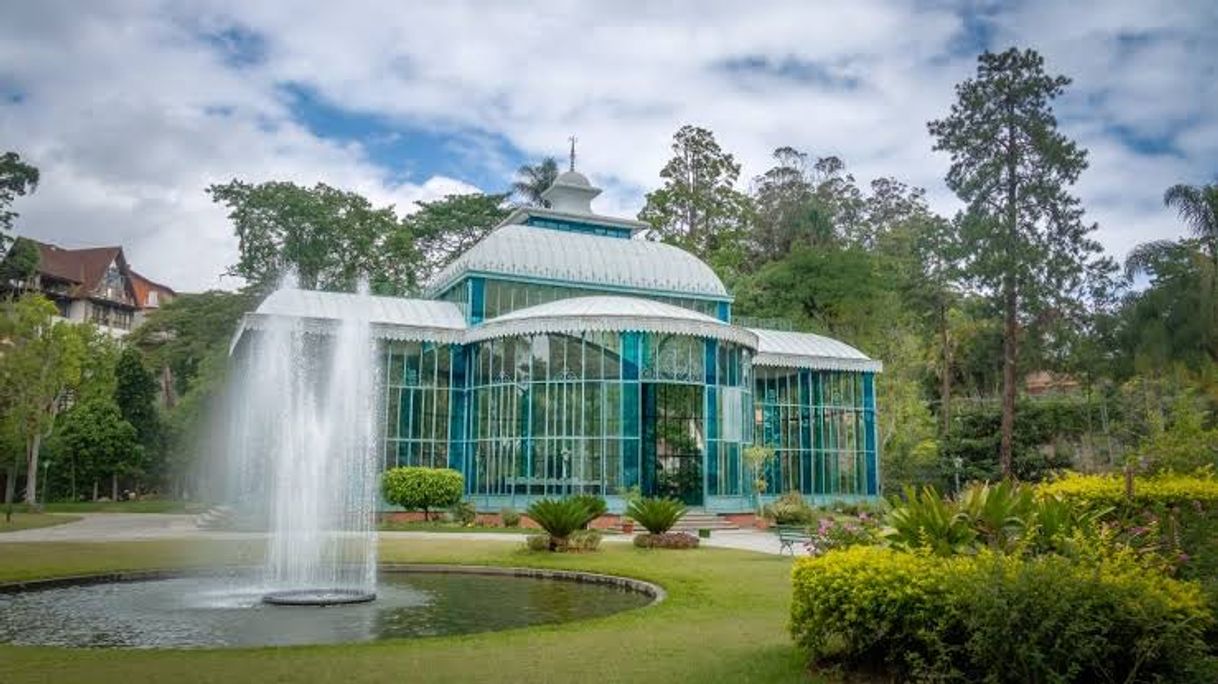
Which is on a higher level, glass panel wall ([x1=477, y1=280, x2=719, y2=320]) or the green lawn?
glass panel wall ([x1=477, y1=280, x2=719, y2=320])

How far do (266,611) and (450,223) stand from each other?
36.9 meters

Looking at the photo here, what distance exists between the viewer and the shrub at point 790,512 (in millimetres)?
25781

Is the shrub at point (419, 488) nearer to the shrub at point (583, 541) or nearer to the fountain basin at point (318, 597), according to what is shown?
the shrub at point (583, 541)

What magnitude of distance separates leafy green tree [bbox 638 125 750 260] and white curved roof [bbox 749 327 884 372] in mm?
11279

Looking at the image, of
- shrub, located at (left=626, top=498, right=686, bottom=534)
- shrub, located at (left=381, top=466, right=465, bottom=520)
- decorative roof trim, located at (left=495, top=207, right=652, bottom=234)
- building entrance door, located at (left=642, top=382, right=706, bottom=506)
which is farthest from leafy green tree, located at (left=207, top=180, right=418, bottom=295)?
shrub, located at (left=626, top=498, right=686, bottom=534)

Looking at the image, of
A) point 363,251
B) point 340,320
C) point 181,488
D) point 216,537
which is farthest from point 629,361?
point 181,488

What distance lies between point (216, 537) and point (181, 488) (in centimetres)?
2999

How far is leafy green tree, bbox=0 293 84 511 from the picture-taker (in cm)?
3638

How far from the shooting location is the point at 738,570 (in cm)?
1485

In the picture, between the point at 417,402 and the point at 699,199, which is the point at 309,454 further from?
the point at 699,199

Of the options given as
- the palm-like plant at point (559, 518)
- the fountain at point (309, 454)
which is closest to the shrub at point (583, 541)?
the palm-like plant at point (559, 518)

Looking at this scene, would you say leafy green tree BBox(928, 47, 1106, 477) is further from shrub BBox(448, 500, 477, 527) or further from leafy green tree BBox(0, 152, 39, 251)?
leafy green tree BBox(0, 152, 39, 251)

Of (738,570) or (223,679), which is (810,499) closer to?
(738,570)

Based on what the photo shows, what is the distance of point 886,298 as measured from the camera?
4522 cm
